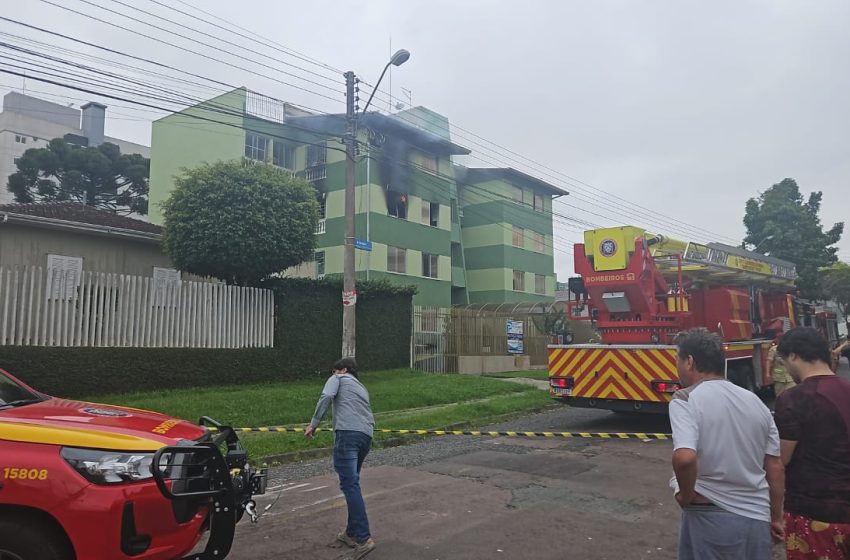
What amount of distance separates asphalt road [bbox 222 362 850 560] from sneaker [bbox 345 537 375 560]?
0.07 meters

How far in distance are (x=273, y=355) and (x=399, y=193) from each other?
15.9 m

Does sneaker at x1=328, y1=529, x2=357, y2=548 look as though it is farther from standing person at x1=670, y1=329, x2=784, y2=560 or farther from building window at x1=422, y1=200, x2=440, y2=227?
building window at x1=422, y1=200, x2=440, y2=227

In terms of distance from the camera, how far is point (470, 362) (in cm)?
2059

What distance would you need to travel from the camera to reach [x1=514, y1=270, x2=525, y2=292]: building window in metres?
35.9

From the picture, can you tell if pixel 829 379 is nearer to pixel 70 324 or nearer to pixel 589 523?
pixel 589 523

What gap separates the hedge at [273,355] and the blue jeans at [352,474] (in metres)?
8.49

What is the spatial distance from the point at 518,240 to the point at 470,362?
16965 mm

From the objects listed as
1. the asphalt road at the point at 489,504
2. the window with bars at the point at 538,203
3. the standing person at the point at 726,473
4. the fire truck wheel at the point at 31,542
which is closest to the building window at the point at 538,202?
the window with bars at the point at 538,203

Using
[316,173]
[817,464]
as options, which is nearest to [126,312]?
[817,464]

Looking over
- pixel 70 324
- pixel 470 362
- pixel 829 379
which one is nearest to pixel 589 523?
pixel 829 379

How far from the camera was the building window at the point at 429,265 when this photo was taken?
3086cm

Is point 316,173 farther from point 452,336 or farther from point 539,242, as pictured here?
point 539,242

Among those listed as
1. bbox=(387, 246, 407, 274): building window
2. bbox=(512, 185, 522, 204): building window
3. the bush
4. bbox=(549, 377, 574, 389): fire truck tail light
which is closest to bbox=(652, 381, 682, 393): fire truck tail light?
bbox=(549, 377, 574, 389): fire truck tail light

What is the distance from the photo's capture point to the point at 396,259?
29375 millimetres
